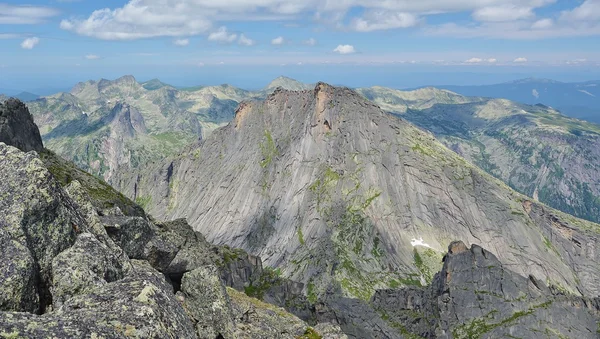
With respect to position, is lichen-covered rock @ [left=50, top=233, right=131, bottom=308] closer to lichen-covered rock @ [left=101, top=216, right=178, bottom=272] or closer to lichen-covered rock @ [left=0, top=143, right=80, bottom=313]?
lichen-covered rock @ [left=0, top=143, right=80, bottom=313]

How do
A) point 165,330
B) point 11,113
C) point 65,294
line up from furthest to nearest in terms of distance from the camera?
point 11,113 < point 65,294 < point 165,330

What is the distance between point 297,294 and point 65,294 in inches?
5871

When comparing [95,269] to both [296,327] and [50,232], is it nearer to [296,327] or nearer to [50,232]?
[50,232]

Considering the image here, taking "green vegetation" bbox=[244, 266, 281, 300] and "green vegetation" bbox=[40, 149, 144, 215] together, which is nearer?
"green vegetation" bbox=[40, 149, 144, 215]

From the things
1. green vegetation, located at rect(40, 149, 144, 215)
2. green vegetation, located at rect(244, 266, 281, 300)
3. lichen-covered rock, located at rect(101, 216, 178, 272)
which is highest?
lichen-covered rock, located at rect(101, 216, 178, 272)

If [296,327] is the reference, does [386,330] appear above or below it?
below

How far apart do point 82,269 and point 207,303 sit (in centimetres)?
1067

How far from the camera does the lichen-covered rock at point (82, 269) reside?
20156mm

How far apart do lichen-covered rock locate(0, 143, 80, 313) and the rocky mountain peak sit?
13337 centimetres

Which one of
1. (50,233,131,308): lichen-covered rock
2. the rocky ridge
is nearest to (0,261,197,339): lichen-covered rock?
the rocky ridge

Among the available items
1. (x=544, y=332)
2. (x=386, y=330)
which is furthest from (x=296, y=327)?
(x=544, y=332)

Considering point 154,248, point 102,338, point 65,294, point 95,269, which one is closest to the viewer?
point 102,338

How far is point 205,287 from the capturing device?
101 ft

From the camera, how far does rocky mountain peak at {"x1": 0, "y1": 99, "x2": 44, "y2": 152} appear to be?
141 metres
